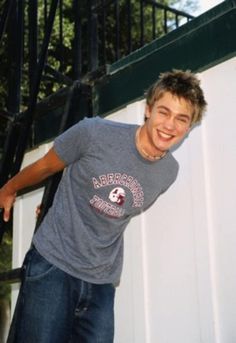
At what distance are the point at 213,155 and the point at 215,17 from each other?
0.60 meters

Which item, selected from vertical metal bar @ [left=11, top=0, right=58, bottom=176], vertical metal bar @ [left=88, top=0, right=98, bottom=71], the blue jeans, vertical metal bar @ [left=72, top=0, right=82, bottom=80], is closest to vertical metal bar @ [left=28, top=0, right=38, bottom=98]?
vertical metal bar @ [left=72, top=0, right=82, bottom=80]

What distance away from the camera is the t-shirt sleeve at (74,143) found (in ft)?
7.14

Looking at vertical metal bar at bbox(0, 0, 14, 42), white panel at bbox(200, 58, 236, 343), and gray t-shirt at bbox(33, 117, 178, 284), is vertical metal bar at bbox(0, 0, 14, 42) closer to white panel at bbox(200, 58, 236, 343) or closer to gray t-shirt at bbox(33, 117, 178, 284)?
gray t-shirt at bbox(33, 117, 178, 284)

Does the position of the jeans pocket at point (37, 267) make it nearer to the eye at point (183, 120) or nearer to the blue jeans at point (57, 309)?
the blue jeans at point (57, 309)

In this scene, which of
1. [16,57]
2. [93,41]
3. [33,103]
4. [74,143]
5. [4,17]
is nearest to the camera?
[74,143]

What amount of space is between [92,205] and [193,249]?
0.51 meters

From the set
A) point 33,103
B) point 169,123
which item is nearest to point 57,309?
point 169,123

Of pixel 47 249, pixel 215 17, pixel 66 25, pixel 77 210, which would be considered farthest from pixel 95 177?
pixel 66 25

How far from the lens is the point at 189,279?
2.36m

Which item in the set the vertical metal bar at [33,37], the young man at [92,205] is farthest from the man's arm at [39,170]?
the vertical metal bar at [33,37]

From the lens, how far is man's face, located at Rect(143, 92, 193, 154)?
2.11 meters

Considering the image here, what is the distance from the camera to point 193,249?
237 cm

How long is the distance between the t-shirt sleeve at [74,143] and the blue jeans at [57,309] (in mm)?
403

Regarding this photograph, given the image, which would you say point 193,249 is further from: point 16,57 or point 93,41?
point 16,57
